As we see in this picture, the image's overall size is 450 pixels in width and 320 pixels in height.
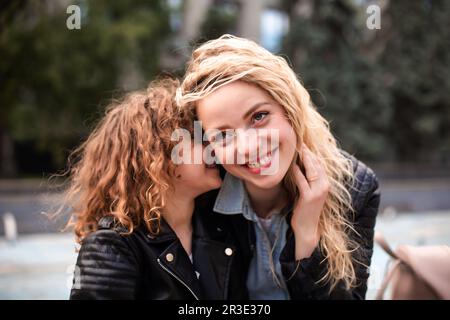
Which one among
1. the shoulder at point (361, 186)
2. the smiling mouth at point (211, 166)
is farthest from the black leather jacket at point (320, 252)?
the smiling mouth at point (211, 166)

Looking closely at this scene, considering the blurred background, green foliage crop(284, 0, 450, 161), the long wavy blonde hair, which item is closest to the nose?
the long wavy blonde hair

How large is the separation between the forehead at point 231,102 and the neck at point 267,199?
1.06ft

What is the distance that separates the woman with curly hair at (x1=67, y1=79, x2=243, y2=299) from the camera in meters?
1.39

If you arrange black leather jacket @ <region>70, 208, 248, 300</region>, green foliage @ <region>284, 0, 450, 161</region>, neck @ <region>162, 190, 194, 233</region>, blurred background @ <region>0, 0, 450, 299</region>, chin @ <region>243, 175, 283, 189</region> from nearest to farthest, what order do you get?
1. black leather jacket @ <region>70, 208, 248, 300</region>
2. chin @ <region>243, 175, 283, 189</region>
3. neck @ <region>162, 190, 194, 233</region>
4. blurred background @ <region>0, 0, 450, 299</region>
5. green foliage @ <region>284, 0, 450, 161</region>

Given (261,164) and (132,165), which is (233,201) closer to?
(261,164)

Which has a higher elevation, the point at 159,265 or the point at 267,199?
the point at 267,199

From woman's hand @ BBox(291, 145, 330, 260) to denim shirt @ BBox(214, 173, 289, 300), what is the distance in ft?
0.28

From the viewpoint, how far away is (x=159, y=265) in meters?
1.45

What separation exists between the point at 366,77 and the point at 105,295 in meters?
12.4

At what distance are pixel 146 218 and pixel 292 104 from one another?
55 cm

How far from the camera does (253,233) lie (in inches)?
64.9

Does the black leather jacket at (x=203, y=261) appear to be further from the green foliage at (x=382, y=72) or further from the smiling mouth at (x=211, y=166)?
the green foliage at (x=382, y=72)

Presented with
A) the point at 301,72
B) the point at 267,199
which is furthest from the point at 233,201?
the point at 301,72

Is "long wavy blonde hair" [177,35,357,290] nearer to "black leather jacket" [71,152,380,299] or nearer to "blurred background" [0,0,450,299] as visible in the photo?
"black leather jacket" [71,152,380,299]
